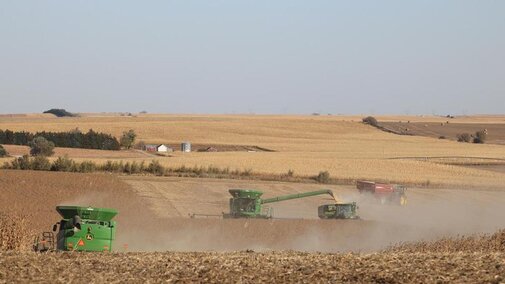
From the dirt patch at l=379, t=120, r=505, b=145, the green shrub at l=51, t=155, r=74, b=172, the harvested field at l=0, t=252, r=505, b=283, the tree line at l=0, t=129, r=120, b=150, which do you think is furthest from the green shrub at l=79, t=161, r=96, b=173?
the dirt patch at l=379, t=120, r=505, b=145

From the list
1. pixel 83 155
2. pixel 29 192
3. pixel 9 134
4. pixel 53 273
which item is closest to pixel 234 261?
pixel 53 273

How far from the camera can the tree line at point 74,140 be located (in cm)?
9925

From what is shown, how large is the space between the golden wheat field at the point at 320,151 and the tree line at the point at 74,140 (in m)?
7.76

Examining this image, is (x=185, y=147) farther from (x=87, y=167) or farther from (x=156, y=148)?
(x=87, y=167)

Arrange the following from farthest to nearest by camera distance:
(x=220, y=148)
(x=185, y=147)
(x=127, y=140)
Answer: (x=220, y=148), (x=127, y=140), (x=185, y=147)

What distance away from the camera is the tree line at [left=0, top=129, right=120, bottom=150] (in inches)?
3907

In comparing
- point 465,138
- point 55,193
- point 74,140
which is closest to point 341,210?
point 55,193

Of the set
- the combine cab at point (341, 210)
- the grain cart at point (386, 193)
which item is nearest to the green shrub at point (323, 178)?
the grain cart at point (386, 193)

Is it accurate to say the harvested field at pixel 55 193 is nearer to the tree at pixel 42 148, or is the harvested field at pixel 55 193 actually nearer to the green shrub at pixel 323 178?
the green shrub at pixel 323 178

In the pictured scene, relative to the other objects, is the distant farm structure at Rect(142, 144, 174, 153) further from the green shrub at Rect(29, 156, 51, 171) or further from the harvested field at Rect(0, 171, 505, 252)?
the harvested field at Rect(0, 171, 505, 252)

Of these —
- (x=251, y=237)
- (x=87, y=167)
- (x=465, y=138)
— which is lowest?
(x=251, y=237)

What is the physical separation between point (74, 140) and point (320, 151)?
2966 cm

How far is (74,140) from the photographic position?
101 meters

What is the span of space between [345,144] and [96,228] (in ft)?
325
